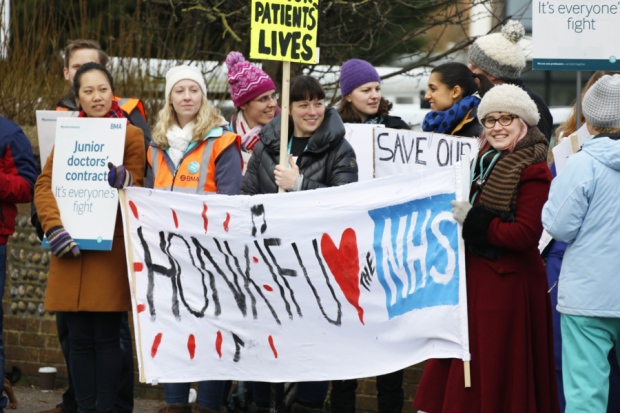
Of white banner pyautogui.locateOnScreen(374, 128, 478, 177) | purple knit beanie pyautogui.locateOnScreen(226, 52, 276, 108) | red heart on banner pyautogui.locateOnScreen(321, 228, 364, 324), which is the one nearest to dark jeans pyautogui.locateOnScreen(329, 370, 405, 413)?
red heart on banner pyautogui.locateOnScreen(321, 228, 364, 324)

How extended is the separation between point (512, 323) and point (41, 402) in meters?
4.26

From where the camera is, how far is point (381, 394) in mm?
7848

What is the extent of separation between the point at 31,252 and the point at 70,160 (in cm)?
282

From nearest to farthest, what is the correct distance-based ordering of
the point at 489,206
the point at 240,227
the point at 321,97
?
the point at 489,206
the point at 240,227
the point at 321,97

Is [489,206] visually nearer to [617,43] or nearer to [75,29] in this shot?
[617,43]

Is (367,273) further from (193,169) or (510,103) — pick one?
(193,169)

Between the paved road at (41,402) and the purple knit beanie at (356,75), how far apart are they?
2726 millimetres

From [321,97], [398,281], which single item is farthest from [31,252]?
[398,281]

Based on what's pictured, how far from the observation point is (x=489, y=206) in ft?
21.0

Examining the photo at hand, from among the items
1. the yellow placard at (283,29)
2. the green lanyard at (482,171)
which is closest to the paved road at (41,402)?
the yellow placard at (283,29)

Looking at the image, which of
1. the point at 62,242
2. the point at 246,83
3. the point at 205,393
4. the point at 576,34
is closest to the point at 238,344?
A: the point at 205,393

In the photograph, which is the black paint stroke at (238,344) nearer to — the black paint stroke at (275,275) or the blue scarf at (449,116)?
the black paint stroke at (275,275)

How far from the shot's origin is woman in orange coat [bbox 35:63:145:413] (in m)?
7.30

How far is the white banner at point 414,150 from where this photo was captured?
7.63 meters
